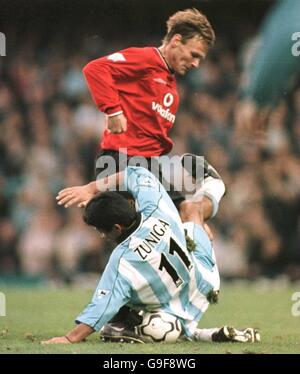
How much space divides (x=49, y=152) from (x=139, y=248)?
729 cm

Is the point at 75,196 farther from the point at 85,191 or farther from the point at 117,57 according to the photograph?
the point at 117,57

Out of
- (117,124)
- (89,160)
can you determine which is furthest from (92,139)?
(117,124)

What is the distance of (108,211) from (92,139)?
22.1ft

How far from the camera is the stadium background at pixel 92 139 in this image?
1161cm

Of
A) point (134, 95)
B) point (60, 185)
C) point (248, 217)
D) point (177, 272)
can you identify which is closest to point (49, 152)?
point (60, 185)

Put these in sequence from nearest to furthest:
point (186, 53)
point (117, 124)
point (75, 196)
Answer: point (75, 196), point (117, 124), point (186, 53)

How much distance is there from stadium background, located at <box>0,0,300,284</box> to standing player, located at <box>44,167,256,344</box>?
5.86 metres

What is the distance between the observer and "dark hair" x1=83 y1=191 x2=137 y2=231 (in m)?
5.36

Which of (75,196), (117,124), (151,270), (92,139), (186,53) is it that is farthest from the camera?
(92,139)

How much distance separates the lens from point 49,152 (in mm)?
12469

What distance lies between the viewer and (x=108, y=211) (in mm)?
5348

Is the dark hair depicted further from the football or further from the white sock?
the white sock

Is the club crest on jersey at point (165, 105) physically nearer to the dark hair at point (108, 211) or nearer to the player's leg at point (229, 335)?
the dark hair at point (108, 211)

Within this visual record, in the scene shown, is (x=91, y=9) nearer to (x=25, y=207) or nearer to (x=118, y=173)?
(x=25, y=207)
